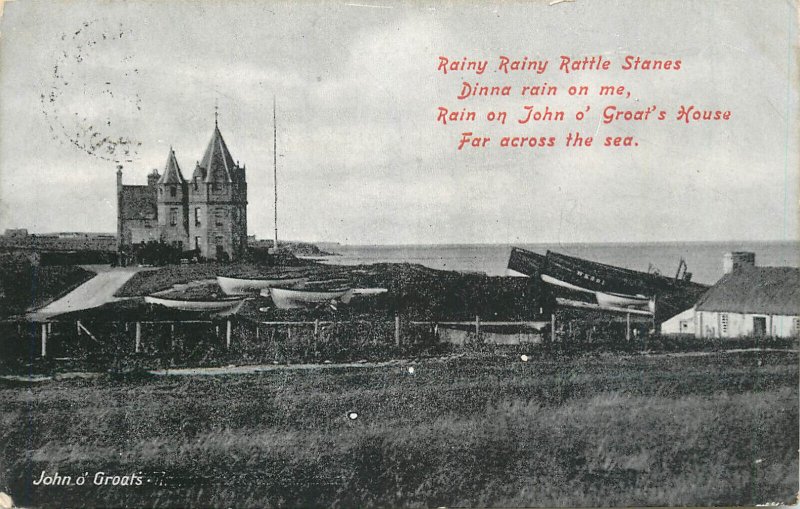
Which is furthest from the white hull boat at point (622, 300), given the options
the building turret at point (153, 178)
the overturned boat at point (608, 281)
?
the building turret at point (153, 178)

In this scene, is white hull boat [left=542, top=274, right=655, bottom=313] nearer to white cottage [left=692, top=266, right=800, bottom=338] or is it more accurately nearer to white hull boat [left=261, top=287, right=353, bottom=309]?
white cottage [left=692, top=266, right=800, bottom=338]

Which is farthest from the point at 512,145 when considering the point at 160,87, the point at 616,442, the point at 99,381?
the point at 99,381

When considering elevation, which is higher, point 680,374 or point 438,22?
point 438,22

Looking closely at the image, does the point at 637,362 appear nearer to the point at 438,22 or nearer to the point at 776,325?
the point at 776,325
